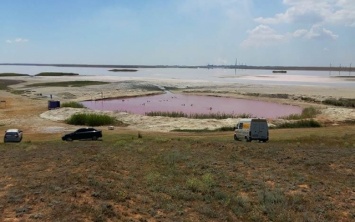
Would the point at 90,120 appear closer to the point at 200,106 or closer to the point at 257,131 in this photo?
the point at 257,131

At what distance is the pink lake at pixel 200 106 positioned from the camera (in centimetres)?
8119

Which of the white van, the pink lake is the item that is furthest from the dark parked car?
the pink lake

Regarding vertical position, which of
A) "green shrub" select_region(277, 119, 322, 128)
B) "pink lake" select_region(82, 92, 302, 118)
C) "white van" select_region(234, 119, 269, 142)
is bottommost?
"pink lake" select_region(82, 92, 302, 118)

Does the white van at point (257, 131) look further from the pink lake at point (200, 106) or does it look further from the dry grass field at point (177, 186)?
the pink lake at point (200, 106)

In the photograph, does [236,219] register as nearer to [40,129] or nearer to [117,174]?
[117,174]

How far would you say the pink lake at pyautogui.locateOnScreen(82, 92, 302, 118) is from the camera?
81188 millimetres

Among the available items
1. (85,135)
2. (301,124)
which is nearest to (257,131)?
(301,124)

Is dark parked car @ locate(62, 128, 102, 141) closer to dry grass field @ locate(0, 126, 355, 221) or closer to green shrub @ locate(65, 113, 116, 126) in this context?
dry grass field @ locate(0, 126, 355, 221)

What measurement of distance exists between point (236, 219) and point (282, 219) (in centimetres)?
182

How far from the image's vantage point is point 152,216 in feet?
48.4

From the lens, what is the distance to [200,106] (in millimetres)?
91188

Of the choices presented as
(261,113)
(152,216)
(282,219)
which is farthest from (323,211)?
(261,113)

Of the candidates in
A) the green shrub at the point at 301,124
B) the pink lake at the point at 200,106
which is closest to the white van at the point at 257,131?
the green shrub at the point at 301,124

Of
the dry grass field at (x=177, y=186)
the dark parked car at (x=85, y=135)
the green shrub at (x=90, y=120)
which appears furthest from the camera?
the green shrub at (x=90, y=120)
